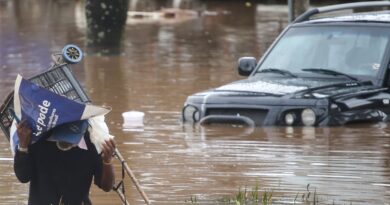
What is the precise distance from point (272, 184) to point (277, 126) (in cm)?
267

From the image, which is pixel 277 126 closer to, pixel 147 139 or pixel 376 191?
pixel 147 139

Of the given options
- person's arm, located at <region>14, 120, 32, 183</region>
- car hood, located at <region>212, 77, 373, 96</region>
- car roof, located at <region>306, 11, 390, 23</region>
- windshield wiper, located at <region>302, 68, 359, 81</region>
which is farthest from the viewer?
car roof, located at <region>306, 11, 390, 23</region>

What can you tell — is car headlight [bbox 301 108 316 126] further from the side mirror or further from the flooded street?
the side mirror

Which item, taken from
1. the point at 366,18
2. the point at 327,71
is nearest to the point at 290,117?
the point at 327,71

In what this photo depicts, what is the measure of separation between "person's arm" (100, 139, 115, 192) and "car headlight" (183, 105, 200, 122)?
19.5 ft

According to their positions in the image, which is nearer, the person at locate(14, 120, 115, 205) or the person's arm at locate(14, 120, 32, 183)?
the person's arm at locate(14, 120, 32, 183)

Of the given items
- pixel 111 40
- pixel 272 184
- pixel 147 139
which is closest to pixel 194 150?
pixel 147 139

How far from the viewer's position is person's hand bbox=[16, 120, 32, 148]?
6484mm

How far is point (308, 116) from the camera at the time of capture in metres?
12.3

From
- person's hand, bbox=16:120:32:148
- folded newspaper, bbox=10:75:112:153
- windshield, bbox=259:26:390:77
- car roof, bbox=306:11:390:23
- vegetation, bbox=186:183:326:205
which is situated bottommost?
vegetation, bbox=186:183:326:205

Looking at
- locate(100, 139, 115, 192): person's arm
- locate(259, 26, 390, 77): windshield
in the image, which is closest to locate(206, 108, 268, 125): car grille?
locate(259, 26, 390, 77): windshield

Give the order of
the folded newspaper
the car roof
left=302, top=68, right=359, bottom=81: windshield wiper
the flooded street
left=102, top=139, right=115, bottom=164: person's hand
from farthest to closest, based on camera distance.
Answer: the car roof
left=302, top=68, right=359, bottom=81: windshield wiper
the flooded street
left=102, top=139, right=115, bottom=164: person's hand
the folded newspaper

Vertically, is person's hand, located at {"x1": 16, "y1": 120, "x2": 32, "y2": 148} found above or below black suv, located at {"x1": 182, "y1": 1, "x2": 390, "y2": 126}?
above

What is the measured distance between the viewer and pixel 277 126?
12492 millimetres
